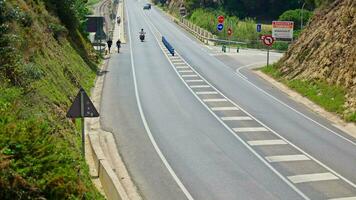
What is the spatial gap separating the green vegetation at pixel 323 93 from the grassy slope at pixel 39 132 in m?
14.7

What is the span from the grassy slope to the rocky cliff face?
641 inches

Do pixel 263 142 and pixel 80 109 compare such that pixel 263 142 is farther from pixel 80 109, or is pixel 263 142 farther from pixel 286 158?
pixel 80 109

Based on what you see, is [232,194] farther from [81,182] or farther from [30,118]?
[30,118]

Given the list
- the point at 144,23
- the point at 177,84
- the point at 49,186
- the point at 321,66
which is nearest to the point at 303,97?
the point at 321,66

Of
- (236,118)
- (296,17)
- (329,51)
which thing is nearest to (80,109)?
(236,118)

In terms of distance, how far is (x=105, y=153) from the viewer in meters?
21.8

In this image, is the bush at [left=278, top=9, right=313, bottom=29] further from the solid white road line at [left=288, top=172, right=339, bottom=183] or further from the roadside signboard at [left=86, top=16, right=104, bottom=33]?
the solid white road line at [left=288, top=172, right=339, bottom=183]

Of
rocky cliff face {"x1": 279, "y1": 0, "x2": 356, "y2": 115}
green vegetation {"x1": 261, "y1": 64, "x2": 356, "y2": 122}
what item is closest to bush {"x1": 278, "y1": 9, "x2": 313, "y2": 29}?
rocky cliff face {"x1": 279, "y1": 0, "x2": 356, "y2": 115}

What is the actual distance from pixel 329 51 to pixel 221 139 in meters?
15.9

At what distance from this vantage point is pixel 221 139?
24.0 meters

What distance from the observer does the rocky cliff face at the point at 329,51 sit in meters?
32.7

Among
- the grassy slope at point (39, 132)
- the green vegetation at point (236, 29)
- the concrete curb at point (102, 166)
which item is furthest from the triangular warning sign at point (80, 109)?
the green vegetation at point (236, 29)

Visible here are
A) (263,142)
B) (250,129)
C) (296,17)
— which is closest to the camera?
(263,142)

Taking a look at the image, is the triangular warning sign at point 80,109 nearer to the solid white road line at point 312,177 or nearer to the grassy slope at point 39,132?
the grassy slope at point 39,132
